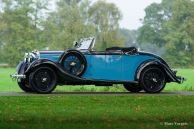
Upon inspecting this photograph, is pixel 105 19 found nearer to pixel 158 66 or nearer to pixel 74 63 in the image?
pixel 158 66

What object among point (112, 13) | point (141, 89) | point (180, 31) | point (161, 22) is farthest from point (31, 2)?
point (141, 89)

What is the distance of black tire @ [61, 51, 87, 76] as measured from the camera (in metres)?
17.2

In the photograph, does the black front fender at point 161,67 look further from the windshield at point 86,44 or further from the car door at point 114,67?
the windshield at point 86,44

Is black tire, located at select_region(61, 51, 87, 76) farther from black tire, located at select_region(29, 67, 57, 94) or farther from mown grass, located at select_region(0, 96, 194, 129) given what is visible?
mown grass, located at select_region(0, 96, 194, 129)

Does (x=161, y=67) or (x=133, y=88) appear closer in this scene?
(x=161, y=67)

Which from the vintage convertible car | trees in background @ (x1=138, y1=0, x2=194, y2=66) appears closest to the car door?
the vintage convertible car

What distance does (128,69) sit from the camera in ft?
58.4

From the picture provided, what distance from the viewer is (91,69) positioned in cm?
1747

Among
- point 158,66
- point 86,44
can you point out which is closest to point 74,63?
point 86,44

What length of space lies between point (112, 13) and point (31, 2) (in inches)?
475

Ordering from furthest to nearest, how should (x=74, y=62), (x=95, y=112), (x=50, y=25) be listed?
(x=50, y=25) → (x=74, y=62) → (x=95, y=112)

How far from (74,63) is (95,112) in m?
5.28

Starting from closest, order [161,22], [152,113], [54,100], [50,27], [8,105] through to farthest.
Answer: [152,113]
[8,105]
[54,100]
[50,27]
[161,22]

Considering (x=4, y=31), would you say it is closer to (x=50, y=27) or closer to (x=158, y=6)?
(x=50, y=27)
